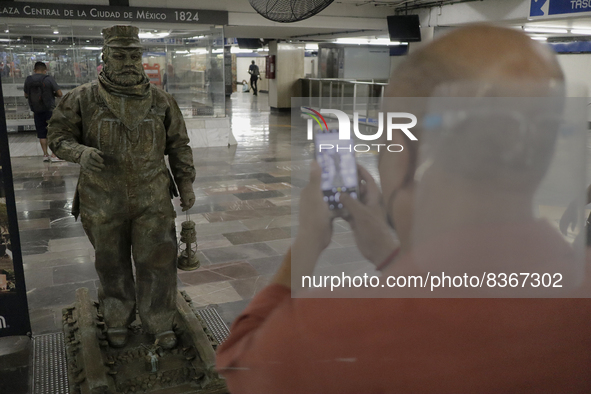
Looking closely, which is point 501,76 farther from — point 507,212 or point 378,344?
point 378,344

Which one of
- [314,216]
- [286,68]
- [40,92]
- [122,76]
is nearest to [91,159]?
[122,76]

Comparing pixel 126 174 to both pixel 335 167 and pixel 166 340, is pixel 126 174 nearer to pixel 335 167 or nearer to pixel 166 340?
pixel 166 340

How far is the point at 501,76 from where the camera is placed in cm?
49

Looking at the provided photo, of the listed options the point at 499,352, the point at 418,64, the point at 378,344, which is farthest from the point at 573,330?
the point at 418,64

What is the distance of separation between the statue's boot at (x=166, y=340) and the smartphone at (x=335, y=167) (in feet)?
10.1

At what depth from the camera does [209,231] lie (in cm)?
634

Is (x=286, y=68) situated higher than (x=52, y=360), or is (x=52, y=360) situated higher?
(x=286, y=68)

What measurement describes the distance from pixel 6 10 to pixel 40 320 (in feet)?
28.6

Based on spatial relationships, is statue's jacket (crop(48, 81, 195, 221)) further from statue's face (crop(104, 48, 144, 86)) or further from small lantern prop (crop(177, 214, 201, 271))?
small lantern prop (crop(177, 214, 201, 271))

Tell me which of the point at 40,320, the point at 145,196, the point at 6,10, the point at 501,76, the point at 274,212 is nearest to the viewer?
the point at 501,76

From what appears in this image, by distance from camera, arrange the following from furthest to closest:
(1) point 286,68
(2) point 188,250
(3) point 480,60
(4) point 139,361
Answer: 1. (1) point 286,68
2. (2) point 188,250
3. (4) point 139,361
4. (3) point 480,60

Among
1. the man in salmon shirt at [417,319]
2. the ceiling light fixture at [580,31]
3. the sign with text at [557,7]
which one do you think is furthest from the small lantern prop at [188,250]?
the ceiling light fixture at [580,31]

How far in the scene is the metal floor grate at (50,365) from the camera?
3.23 meters

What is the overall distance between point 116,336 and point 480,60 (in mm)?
3337
